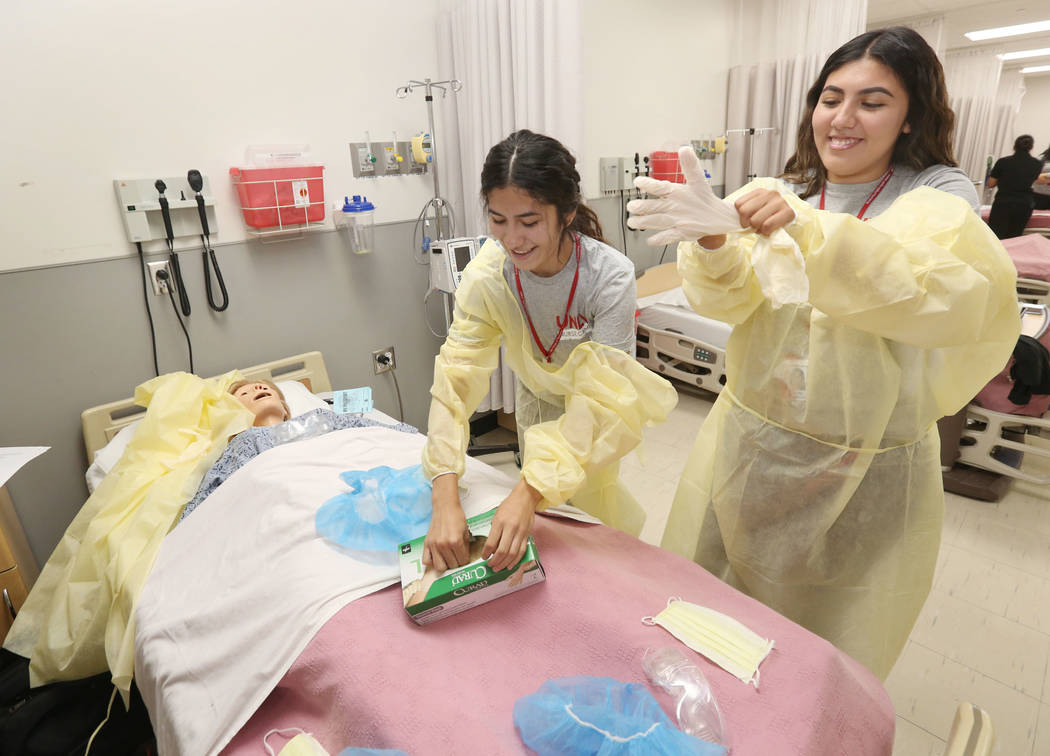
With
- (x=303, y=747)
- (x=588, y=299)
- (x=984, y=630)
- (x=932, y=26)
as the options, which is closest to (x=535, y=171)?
(x=588, y=299)

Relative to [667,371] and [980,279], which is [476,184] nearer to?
[667,371]

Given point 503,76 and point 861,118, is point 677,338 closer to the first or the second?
point 503,76

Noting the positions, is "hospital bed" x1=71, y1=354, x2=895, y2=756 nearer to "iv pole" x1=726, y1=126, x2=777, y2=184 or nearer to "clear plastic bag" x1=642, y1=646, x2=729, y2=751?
"clear plastic bag" x1=642, y1=646, x2=729, y2=751

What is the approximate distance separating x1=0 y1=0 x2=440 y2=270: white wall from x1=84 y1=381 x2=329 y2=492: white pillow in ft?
1.90

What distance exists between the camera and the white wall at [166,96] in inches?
67.8

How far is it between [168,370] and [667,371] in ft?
8.19

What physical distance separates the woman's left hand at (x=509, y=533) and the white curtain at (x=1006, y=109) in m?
9.78

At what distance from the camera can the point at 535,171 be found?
115cm

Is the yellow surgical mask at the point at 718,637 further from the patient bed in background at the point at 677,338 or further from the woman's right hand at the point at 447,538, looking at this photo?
the patient bed in background at the point at 677,338

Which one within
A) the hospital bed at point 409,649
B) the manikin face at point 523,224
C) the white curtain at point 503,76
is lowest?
the hospital bed at point 409,649

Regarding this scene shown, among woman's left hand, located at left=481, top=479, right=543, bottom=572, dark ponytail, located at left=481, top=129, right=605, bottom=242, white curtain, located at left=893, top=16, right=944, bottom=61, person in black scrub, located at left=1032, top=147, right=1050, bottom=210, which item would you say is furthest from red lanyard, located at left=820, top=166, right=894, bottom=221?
person in black scrub, located at left=1032, top=147, right=1050, bottom=210

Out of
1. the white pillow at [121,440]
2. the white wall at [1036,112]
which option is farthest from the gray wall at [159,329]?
the white wall at [1036,112]

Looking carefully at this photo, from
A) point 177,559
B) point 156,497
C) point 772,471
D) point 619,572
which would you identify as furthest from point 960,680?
point 156,497

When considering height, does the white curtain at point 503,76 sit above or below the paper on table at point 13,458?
above
